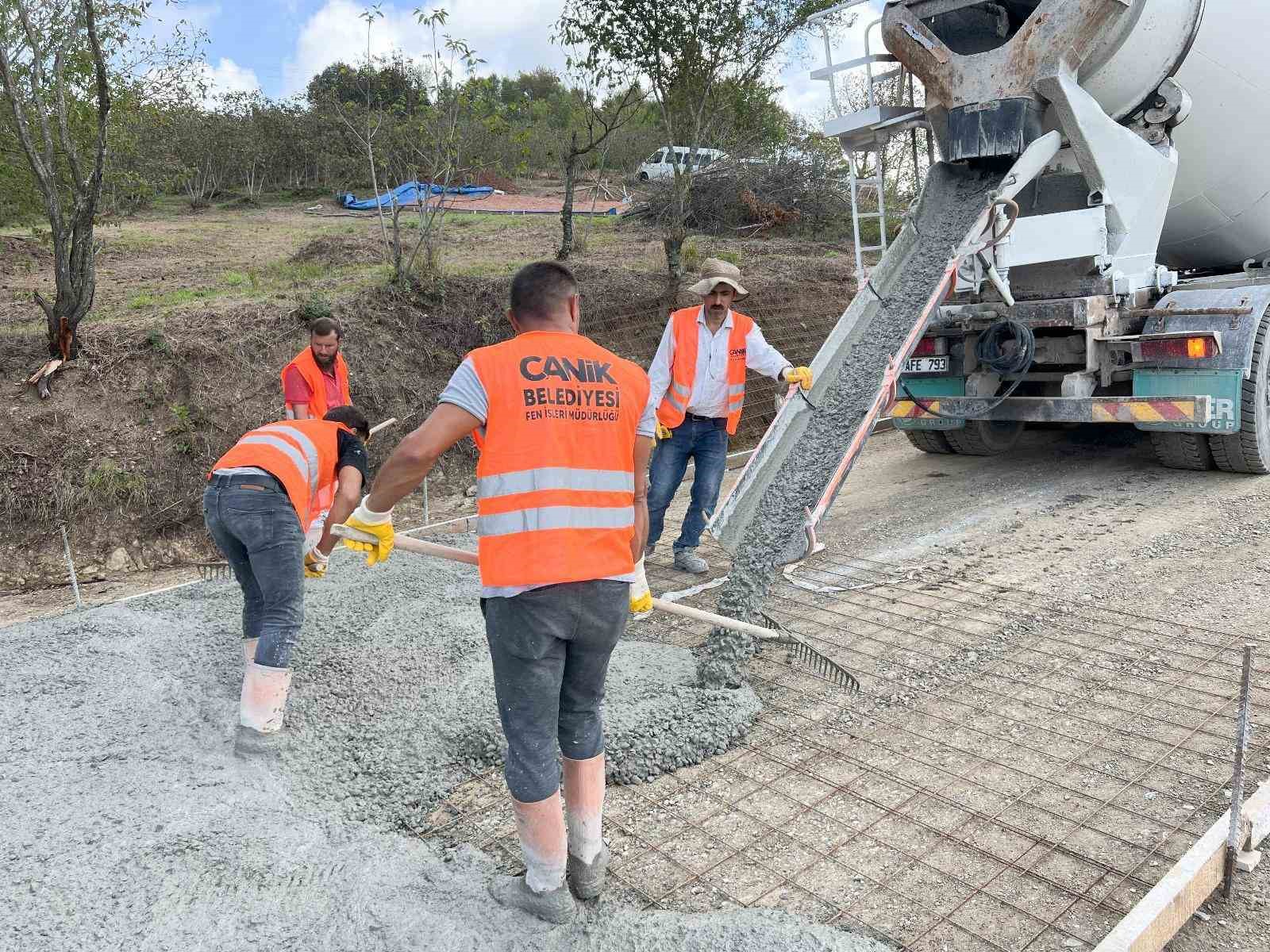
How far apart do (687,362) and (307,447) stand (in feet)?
7.17

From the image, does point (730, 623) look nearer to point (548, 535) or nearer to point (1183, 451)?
point (548, 535)

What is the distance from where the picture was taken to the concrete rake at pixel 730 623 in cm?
277

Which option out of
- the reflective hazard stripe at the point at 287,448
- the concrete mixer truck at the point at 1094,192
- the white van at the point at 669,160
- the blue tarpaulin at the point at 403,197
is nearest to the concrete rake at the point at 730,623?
the reflective hazard stripe at the point at 287,448

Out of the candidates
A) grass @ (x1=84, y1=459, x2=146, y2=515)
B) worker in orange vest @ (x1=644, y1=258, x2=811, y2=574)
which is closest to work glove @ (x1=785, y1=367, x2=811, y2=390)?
worker in orange vest @ (x1=644, y1=258, x2=811, y2=574)

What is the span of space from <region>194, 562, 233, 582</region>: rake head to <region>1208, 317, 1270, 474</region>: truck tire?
577cm

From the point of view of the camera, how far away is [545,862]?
225 centimetres

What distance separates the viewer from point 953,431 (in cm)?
697

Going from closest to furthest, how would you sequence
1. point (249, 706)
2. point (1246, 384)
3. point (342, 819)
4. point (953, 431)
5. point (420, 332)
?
point (342, 819) < point (249, 706) < point (1246, 384) < point (953, 431) < point (420, 332)

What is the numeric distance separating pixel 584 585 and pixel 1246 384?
5.20 metres

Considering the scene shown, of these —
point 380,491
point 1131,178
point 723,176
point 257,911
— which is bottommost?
point 257,911

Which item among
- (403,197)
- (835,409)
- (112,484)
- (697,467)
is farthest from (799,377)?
(403,197)

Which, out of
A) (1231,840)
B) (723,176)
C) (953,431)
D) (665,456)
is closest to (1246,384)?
(953,431)

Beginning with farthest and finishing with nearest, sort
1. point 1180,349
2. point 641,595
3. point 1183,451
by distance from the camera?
1. point 1183,451
2. point 1180,349
3. point 641,595

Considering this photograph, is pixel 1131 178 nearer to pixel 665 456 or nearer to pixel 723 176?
pixel 665 456
